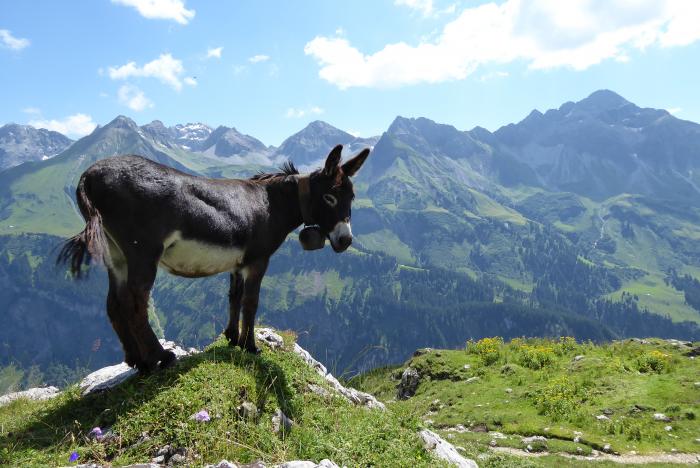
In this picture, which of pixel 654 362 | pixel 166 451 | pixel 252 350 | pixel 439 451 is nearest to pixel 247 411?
pixel 166 451

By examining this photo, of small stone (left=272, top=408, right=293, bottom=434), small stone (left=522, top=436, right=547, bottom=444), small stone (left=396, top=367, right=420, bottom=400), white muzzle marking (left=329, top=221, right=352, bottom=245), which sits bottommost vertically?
small stone (left=396, top=367, right=420, bottom=400)

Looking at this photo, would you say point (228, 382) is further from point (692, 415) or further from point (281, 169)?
point (692, 415)

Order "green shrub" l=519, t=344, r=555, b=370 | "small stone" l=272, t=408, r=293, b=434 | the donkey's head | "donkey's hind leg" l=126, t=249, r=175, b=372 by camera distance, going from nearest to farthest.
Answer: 1. "small stone" l=272, t=408, r=293, b=434
2. "donkey's hind leg" l=126, t=249, r=175, b=372
3. the donkey's head
4. "green shrub" l=519, t=344, r=555, b=370

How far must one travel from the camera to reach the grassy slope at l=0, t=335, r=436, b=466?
5938 millimetres

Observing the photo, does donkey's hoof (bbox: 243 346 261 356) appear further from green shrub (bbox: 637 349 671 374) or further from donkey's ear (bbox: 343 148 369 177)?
green shrub (bbox: 637 349 671 374)

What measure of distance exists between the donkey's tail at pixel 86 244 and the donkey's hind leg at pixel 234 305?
103 inches

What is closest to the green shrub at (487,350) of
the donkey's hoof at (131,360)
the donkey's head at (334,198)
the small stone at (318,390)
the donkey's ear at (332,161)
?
the small stone at (318,390)

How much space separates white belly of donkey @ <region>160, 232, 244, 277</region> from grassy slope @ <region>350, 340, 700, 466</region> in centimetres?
752

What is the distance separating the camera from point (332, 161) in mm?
8852

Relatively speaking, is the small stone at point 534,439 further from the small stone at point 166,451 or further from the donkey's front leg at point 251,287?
the small stone at point 166,451

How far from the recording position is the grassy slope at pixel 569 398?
1547 centimetres

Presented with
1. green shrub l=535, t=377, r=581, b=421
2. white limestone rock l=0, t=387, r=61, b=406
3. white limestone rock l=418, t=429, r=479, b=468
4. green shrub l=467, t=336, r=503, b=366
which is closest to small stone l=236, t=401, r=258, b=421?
white limestone rock l=418, t=429, r=479, b=468

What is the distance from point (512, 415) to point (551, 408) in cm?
151

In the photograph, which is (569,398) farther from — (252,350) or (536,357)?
(252,350)
